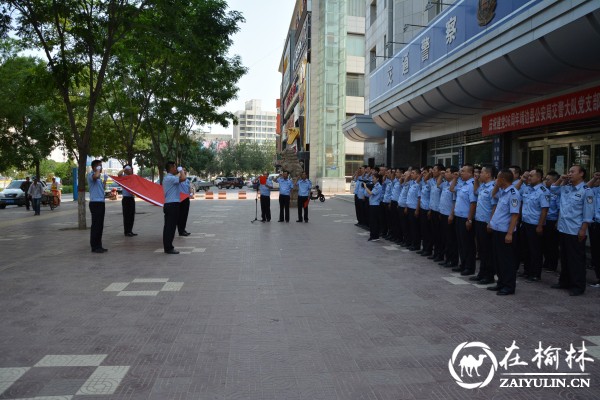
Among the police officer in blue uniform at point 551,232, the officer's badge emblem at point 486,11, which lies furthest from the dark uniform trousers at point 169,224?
the officer's badge emblem at point 486,11

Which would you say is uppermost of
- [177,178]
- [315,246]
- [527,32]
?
[527,32]

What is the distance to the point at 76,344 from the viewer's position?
4.63 m

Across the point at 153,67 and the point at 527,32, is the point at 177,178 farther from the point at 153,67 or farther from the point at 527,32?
the point at 153,67

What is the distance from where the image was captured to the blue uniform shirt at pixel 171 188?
10.2 meters

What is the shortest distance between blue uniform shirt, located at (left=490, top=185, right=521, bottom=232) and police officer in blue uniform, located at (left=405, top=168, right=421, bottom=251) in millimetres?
3552

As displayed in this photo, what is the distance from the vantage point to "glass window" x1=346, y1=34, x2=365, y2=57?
43938 millimetres

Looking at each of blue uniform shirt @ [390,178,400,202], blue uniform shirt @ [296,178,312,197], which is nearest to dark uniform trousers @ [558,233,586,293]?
blue uniform shirt @ [390,178,400,202]

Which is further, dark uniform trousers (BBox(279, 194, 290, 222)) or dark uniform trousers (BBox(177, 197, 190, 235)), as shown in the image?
dark uniform trousers (BBox(279, 194, 290, 222))

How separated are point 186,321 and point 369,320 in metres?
1.95

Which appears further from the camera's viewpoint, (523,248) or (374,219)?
(374,219)

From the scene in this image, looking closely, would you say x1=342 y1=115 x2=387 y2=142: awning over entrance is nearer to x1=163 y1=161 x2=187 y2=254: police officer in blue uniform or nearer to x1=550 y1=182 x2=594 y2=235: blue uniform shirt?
x1=163 y1=161 x2=187 y2=254: police officer in blue uniform

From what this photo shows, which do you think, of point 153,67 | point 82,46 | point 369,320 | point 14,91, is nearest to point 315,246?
point 369,320

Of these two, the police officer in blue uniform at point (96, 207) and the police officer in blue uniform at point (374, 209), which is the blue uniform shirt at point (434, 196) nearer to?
the police officer in blue uniform at point (374, 209)

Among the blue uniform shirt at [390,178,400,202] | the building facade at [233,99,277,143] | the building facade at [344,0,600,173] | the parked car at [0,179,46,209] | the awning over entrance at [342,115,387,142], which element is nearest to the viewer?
the building facade at [344,0,600,173]
